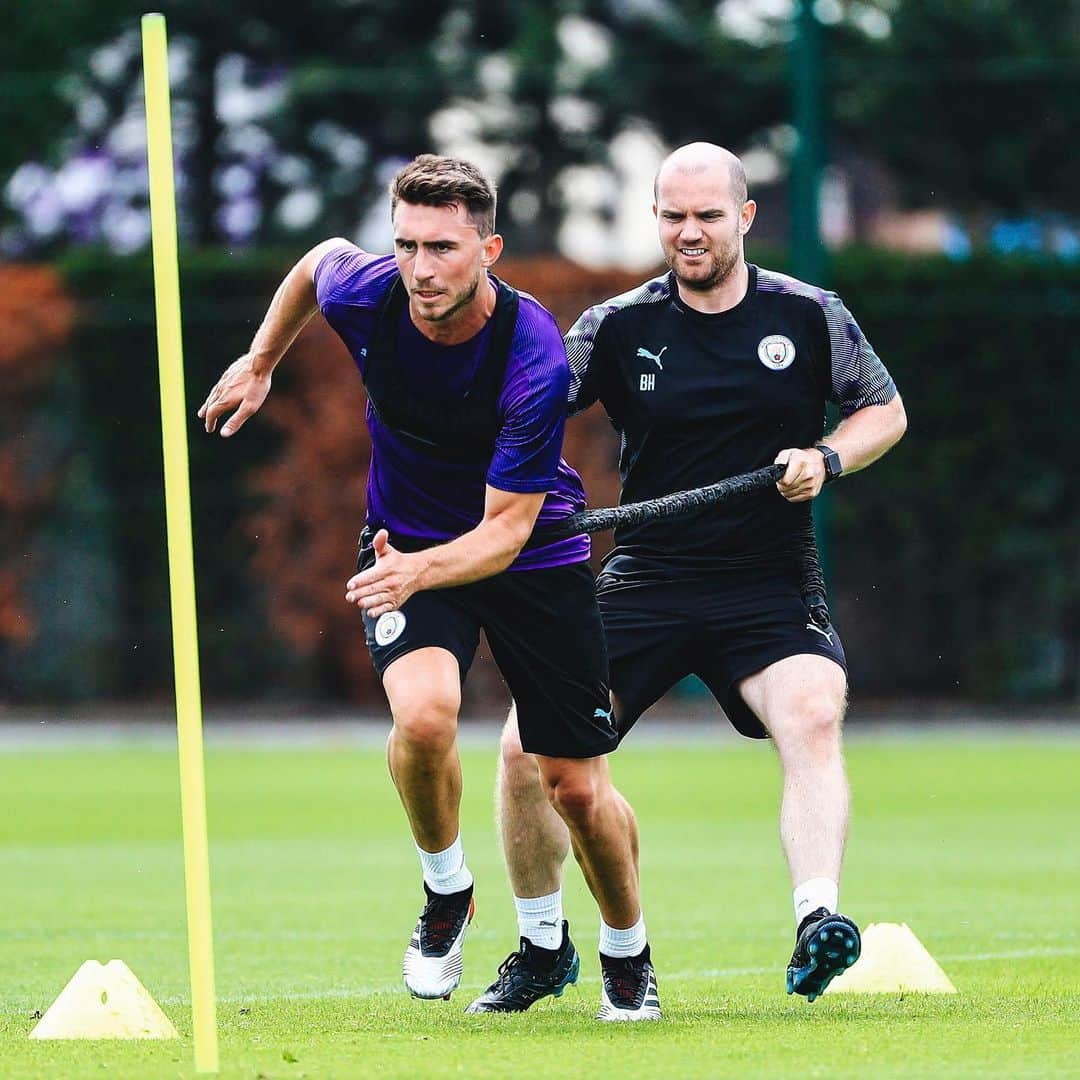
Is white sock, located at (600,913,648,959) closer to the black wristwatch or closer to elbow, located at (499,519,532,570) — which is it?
elbow, located at (499,519,532,570)

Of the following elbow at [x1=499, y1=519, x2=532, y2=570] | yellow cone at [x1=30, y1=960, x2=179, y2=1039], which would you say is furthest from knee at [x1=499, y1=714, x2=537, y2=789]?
yellow cone at [x1=30, y1=960, x2=179, y2=1039]

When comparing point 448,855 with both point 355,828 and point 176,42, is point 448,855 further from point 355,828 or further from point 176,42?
point 176,42

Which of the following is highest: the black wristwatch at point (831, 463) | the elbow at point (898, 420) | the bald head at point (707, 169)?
the bald head at point (707, 169)

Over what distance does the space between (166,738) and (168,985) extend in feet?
48.3

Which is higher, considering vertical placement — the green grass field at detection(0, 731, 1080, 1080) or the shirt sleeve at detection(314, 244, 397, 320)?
the shirt sleeve at detection(314, 244, 397, 320)

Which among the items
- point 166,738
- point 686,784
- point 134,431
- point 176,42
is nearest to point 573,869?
point 686,784

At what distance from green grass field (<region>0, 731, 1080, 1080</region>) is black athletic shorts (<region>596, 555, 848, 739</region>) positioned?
0.94 m

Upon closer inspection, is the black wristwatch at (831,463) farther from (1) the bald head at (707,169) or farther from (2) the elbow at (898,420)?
(1) the bald head at (707,169)

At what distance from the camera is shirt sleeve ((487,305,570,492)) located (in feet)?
19.9

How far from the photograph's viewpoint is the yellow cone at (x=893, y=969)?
22.8ft

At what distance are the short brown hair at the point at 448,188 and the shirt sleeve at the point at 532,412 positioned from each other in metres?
0.33

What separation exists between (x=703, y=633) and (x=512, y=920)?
2.78 metres

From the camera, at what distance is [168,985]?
23.9ft

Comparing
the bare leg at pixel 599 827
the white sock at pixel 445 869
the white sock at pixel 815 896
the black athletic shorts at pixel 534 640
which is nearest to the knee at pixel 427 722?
the black athletic shorts at pixel 534 640
